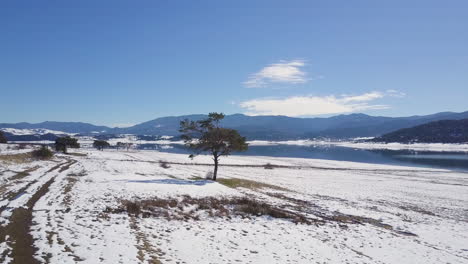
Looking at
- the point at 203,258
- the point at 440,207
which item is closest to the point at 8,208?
the point at 203,258

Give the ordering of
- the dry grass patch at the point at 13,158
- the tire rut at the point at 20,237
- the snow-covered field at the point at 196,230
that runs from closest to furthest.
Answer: the tire rut at the point at 20,237, the snow-covered field at the point at 196,230, the dry grass patch at the point at 13,158

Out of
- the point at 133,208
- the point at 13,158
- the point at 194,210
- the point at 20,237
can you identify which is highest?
the point at 13,158

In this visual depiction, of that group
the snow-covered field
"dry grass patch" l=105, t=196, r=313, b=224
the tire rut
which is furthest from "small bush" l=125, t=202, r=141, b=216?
the tire rut

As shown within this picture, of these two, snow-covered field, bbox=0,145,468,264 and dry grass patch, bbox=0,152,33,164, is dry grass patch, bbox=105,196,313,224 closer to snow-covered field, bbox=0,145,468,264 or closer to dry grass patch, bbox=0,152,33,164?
snow-covered field, bbox=0,145,468,264

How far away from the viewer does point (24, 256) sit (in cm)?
1059

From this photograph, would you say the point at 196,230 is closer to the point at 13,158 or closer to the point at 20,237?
the point at 20,237

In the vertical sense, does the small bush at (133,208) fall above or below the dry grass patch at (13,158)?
below

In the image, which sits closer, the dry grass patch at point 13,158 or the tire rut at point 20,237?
the tire rut at point 20,237

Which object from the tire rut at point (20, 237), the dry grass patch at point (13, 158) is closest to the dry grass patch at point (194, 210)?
the tire rut at point (20, 237)

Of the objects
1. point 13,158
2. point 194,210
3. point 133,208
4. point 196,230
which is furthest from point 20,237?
point 13,158

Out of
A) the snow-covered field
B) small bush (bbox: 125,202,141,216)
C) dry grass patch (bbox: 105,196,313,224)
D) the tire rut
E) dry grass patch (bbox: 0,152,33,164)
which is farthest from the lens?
dry grass patch (bbox: 0,152,33,164)

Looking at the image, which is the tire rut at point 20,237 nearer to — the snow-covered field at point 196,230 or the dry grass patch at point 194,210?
the snow-covered field at point 196,230

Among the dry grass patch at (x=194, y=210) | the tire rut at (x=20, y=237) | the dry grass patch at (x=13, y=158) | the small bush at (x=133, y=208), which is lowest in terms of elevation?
the dry grass patch at (x=194, y=210)

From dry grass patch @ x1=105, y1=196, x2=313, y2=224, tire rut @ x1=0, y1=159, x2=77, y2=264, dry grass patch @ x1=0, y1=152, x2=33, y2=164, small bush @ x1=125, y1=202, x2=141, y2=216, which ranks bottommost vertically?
dry grass patch @ x1=105, y1=196, x2=313, y2=224
